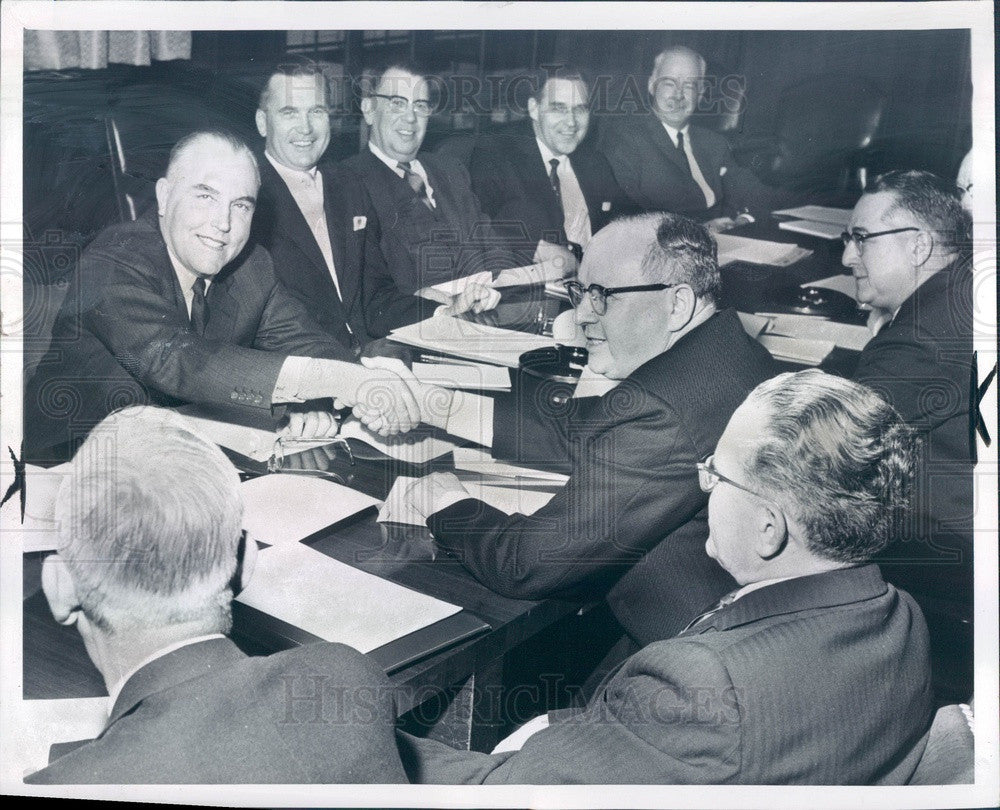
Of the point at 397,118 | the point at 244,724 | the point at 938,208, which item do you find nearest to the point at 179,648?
the point at 244,724

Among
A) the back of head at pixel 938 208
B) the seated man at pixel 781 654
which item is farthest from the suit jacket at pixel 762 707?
the back of head at pixel 938 208

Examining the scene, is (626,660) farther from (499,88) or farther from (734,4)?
(734,4)

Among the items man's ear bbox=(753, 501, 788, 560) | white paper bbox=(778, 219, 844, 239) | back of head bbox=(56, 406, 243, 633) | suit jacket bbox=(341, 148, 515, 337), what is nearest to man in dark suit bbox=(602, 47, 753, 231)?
white paper bbox=(778, 219, 844, 239)

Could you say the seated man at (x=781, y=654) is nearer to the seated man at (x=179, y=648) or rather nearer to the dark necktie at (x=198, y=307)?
the seated man at (x=179, y=648)

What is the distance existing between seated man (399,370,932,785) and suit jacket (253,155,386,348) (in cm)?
79

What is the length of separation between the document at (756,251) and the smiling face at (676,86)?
0.26 metres

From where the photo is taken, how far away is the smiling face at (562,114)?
2.00 meters

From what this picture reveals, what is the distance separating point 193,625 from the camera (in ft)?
5.81

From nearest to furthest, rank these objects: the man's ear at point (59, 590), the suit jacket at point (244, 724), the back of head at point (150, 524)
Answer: the suit jacket at point (244, 724) < the back of head at point (150, 524) < the man's ear at point (59, 590)

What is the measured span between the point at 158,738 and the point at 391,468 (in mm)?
659

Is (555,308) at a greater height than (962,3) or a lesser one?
lesser

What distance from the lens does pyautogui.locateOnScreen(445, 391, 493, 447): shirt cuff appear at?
199 cm

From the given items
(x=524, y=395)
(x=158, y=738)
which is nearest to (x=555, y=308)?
(x=524, y=395)

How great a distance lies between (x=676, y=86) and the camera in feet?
6.57
